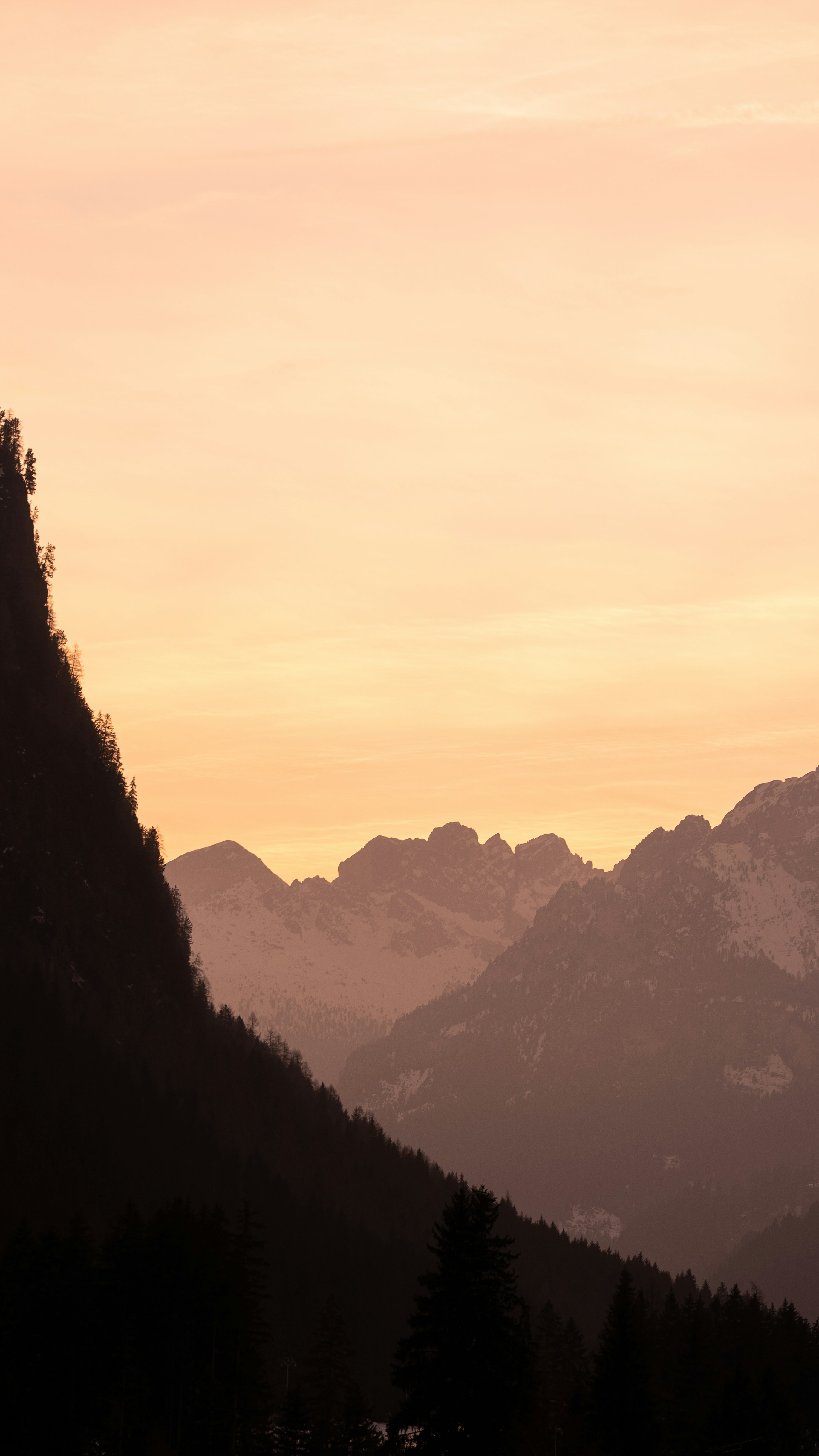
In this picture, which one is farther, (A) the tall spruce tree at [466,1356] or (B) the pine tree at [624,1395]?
(B) the pine tree at [624,1395]

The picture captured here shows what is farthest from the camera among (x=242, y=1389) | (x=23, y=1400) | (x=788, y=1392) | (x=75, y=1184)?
(x=75, y=1184)

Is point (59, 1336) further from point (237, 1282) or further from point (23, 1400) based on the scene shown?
point (237, 1282)

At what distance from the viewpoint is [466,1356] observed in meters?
66.6

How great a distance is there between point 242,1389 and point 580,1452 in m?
18.5

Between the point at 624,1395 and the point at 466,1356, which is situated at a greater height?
the point at 466,1356

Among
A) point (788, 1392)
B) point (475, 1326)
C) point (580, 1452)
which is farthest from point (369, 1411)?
point (788, 1392)

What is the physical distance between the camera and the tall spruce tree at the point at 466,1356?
66.1 meters

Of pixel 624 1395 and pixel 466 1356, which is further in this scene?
pixel 624 1395

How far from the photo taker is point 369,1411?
3999 inches

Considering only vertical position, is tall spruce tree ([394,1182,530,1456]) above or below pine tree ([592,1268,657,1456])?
above

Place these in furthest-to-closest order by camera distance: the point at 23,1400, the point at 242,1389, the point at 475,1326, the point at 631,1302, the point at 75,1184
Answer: the point at 75,1184 < the point at 631,1302 < the point at 242,1389 < the point at 23,1400 < the point at 475,1326

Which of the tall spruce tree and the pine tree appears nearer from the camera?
the tall spruce tree

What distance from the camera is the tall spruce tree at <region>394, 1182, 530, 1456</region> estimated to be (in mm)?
66125

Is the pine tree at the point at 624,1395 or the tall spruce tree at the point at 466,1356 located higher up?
the tall spruce tree at the point at 466,1356
